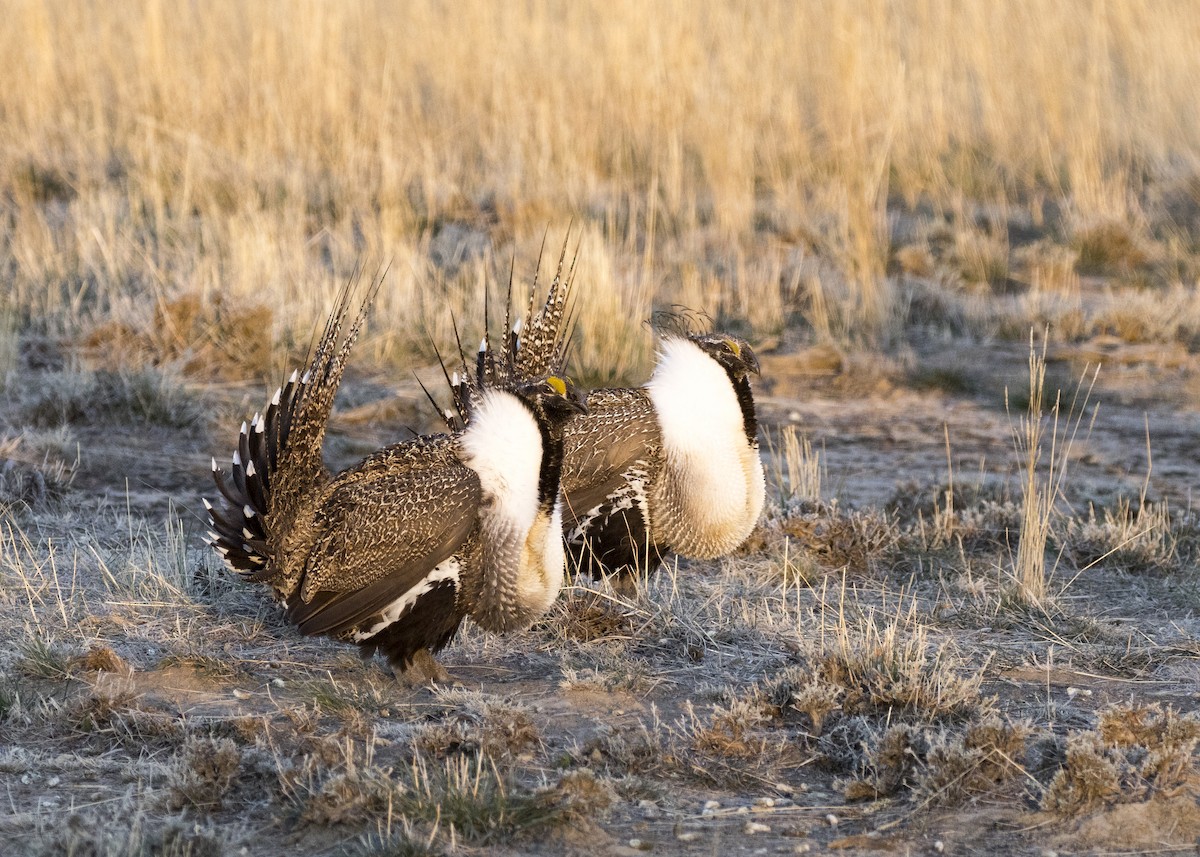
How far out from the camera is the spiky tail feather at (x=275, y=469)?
156 inches

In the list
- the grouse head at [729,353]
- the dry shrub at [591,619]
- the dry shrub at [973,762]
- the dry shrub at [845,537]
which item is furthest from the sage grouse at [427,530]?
the dry shrub at [845,537]

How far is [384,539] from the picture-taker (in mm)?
3740

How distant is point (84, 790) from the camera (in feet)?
10.8

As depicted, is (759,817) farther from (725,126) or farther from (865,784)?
(725,126)

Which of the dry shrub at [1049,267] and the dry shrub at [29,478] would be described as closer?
the dry shrub at [29,478]

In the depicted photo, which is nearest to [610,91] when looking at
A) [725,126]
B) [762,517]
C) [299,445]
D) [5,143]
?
[725,126]

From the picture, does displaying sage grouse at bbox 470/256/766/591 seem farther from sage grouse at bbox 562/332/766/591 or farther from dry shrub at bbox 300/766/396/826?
dry shrub at bbox 300/766/396/826

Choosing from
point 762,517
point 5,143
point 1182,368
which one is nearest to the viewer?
point 762,517

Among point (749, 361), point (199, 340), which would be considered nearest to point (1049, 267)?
point (199, 340)

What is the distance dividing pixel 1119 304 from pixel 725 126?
2.51 meters

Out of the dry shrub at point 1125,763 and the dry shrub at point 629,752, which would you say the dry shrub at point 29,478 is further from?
the dry shrub at point 1125,763

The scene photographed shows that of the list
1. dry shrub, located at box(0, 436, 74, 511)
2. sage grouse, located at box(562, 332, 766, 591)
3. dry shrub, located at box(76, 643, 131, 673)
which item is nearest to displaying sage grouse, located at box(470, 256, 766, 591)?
sage grouse, located at box(562, 332, 766, 591)

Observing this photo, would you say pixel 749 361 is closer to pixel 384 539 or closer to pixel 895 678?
pixel 895 678

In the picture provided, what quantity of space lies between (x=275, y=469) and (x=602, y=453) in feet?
3.10
